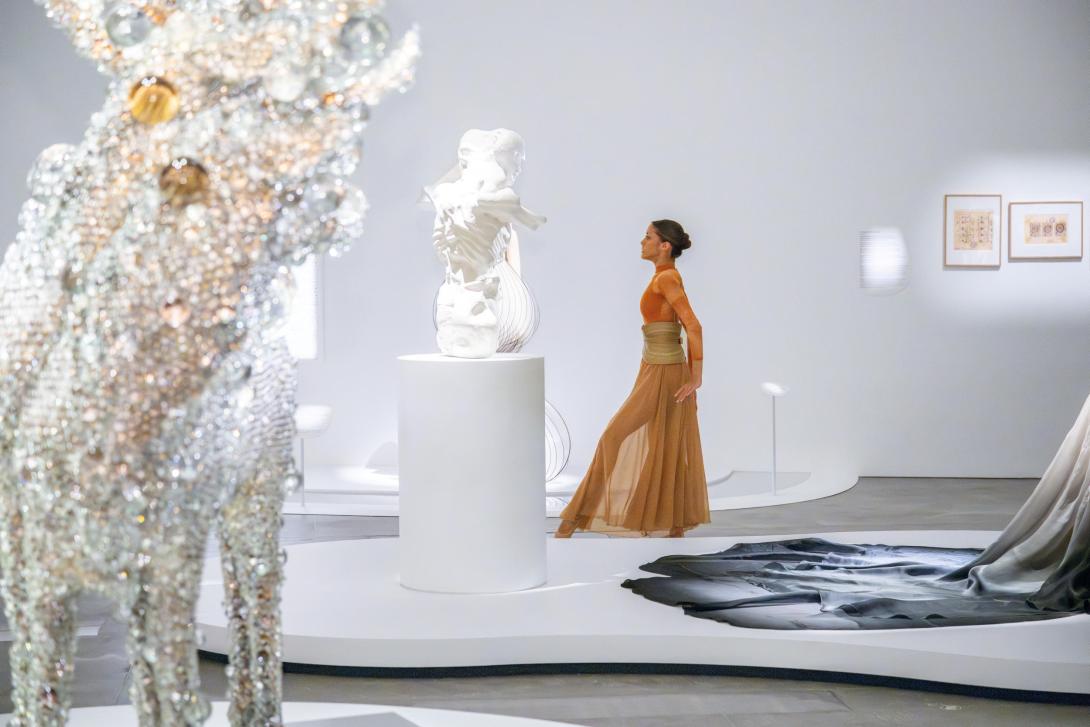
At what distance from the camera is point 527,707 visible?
3.49 meters

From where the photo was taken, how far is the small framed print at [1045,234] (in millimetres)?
9125

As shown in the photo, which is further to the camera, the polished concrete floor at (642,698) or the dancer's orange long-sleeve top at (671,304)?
the dancer's orange long-sleeve top at (671,304)

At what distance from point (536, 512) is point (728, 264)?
5296mm

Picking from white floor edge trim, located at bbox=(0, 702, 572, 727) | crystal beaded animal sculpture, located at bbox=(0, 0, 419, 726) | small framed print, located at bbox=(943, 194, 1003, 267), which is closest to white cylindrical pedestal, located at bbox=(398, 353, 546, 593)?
white floor edge trim, located at bbox=(0, 702, 572, 727)

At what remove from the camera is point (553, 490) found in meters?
7.84

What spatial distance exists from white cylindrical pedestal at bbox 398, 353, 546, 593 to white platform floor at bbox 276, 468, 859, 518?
2.55 metres

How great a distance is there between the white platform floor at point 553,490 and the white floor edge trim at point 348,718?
4.42 metres

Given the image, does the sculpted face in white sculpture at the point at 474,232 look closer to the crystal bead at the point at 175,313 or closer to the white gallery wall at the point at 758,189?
the crystal bead at the point at 175,313

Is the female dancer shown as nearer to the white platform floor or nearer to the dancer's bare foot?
the dancer's bare foot

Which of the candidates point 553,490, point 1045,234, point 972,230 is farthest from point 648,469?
point 1045,234

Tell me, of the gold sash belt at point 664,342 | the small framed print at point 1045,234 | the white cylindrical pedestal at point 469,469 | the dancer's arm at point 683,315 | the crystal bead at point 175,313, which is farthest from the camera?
the small framed print at point 1045,234

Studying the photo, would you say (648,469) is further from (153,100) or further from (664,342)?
(153,100)

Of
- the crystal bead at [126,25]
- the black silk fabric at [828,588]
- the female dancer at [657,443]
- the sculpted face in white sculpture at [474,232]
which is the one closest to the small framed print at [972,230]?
the female dancer at [657,443]

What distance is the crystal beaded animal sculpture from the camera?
1375 mm
